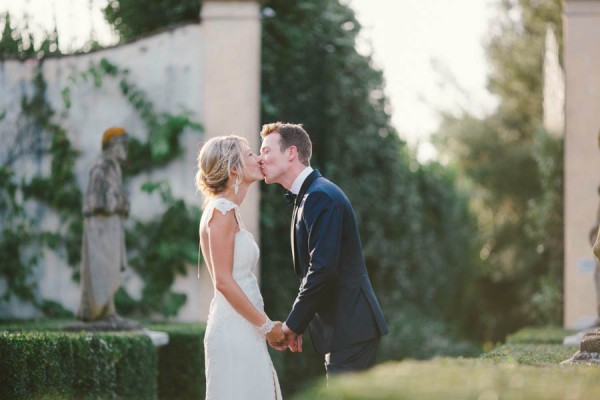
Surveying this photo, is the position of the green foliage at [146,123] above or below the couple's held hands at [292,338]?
above

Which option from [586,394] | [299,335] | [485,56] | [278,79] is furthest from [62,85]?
[485,56]

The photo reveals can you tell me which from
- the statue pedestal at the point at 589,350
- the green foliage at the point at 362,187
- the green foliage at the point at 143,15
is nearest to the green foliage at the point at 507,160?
the green foliage at the point at 362,187

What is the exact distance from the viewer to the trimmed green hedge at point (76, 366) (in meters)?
6.57

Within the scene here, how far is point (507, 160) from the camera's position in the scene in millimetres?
25750

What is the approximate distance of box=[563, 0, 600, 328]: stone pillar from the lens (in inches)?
517

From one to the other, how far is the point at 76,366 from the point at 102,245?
2.08 m

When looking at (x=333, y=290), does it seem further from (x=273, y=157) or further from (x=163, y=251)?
(x=163, y=251)

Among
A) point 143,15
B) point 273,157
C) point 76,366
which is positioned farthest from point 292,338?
point 143,15

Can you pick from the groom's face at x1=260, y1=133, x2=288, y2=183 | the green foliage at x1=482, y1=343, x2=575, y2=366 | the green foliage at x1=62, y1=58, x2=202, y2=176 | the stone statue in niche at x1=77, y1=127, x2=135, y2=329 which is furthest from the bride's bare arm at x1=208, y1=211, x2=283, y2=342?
the green foliage at x1=62, y1=58, x2=202, y2=176

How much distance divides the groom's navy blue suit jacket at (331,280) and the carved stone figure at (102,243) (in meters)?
3.99

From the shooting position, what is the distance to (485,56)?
2778 cm

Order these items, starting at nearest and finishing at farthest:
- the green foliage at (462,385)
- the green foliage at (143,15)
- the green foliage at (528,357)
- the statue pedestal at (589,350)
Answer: the green foliage at (462,385) → the green foliage at (528,357) → the statue pedestal at (589,350) → the green foliage at (143,15)

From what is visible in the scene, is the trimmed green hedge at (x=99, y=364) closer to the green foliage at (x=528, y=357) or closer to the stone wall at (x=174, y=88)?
the stone wall at (x=174, y=88)

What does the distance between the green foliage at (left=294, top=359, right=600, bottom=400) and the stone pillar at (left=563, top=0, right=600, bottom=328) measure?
32.2ft
